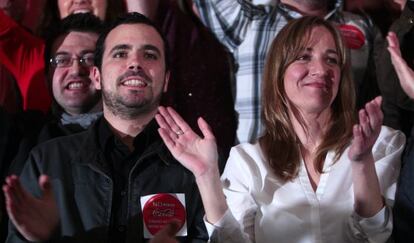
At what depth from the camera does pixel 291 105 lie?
88.8 inches

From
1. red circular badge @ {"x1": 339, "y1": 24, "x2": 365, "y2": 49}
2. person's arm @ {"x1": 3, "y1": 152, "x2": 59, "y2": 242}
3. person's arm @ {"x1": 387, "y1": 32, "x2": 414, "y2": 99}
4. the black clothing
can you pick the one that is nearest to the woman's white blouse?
the black clothing

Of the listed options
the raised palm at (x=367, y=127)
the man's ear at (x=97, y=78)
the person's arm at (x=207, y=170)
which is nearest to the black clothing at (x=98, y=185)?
the person's arm at (x=207, y=170)

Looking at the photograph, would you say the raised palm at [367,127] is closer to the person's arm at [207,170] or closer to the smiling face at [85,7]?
the person's arm at [207,170]

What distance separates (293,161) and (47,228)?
72 cm

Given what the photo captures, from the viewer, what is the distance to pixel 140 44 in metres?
2.34

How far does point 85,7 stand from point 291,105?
101cm

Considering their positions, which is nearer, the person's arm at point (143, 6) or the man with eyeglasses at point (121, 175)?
the man with eyeglasses at point (121, 175)

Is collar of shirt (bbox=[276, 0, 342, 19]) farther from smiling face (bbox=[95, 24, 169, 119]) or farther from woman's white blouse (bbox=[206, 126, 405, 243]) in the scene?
woman's white blouse (bbox=[206, 126, 405, 243])

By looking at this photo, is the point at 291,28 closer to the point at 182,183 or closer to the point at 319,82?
the point at 319,82

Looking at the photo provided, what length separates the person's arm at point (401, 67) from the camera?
240 centimetres

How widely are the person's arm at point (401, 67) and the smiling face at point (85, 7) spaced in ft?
3.59

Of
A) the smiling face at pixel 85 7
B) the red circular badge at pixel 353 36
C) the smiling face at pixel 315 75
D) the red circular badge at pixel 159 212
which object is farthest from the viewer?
the smiling face at pixel 85 7

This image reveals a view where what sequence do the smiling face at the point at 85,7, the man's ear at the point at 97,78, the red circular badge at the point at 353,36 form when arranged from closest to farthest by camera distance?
1. the man's ear at the point at 97,78
2. the red circular badge at the point at 353,36
3. the smiling face at the point at 85,7

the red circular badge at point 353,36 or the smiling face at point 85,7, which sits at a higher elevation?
the smiling face at point 85,7
